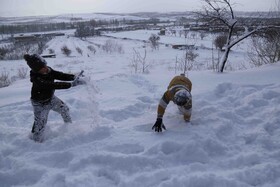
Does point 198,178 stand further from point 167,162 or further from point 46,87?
point 46,87

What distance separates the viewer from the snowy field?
302 centimetres

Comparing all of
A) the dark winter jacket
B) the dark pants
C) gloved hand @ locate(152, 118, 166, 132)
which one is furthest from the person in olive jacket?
the dark pants

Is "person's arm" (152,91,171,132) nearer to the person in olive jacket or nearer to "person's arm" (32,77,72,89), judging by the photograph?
the person in olive jacket

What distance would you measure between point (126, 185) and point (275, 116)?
2694 mm

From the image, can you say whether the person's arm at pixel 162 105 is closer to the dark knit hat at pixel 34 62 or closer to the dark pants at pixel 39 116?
the dark pants at pixel 39 116

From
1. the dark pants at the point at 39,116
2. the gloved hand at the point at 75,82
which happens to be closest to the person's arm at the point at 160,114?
the gloved hand at the point at 75,82

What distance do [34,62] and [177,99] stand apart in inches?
80.2

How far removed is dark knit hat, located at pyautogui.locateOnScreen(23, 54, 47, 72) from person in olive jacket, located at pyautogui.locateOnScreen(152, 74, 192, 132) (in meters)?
1.79

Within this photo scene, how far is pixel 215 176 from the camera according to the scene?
9.62 ft

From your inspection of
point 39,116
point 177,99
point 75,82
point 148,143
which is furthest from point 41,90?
point 177,99

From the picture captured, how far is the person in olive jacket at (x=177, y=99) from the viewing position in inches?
149

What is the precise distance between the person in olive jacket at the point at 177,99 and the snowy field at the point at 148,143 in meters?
0.16

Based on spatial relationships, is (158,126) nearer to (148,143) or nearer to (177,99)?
(148,143)

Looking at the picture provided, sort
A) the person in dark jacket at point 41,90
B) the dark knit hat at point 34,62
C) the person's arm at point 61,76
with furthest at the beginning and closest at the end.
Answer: the person's arm at point 61,76 < the person in dark jacket at point 41,90 < the dark knit hat at point 34,62
